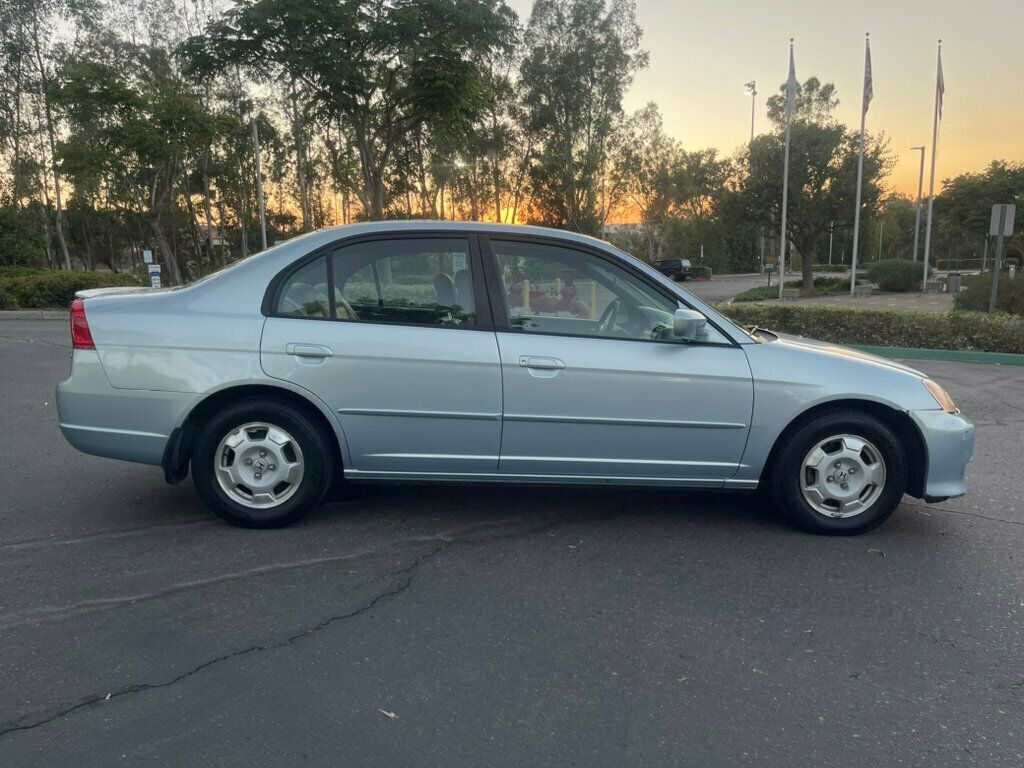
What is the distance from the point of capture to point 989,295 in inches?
683

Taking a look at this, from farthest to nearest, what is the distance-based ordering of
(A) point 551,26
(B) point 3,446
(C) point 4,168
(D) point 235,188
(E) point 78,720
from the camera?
Result: (D) point 235,188 → (A) point 551,26 → (C) point 4,168 → (B) point 3,446 → (E) point 78,720

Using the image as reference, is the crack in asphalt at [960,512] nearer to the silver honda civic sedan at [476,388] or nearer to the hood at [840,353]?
the silver honda civic sedan at [476,388]

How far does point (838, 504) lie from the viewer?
166 inches

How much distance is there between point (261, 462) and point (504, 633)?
1789 millimetres

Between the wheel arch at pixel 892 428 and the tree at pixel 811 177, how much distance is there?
33.1m

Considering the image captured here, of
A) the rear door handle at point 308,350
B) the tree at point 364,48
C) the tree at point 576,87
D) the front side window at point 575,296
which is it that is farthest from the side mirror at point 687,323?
the tree at point 576,87

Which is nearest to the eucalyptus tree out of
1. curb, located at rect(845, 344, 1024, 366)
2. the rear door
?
curb, located at rect(845, 344, 1024, 366)

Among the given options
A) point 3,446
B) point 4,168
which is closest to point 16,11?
point 4,168

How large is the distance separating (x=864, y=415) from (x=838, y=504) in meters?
0.52

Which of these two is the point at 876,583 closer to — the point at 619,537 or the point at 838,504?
the point at 838,504

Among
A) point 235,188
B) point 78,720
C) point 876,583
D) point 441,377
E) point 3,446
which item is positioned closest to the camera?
point 78,720

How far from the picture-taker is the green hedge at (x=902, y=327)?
12.5 m

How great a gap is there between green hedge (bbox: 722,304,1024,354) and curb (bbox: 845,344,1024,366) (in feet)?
0.93

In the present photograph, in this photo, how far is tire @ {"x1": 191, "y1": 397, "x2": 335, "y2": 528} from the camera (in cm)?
408
